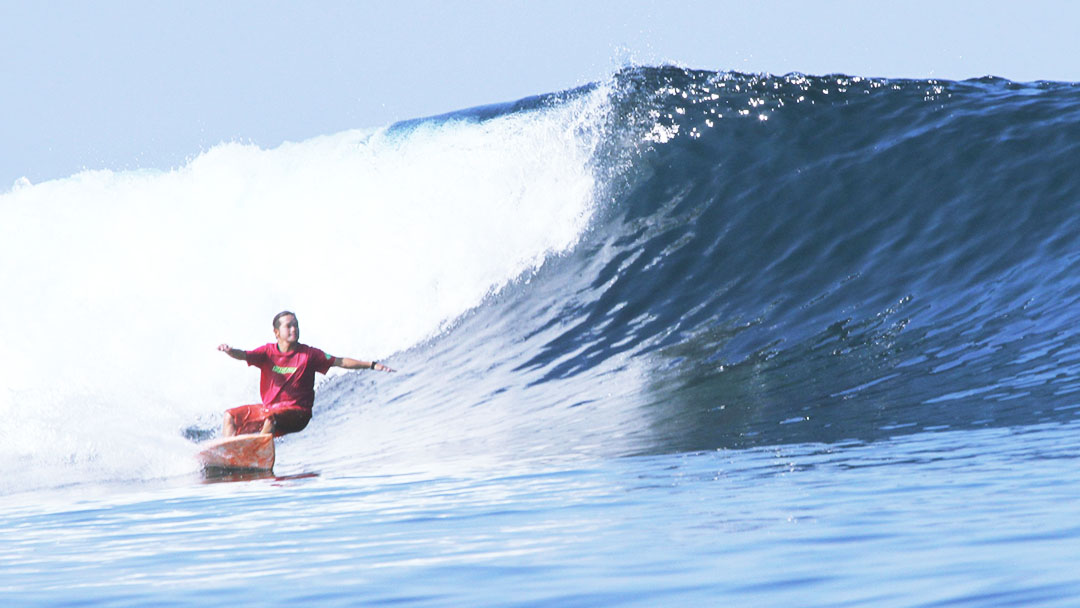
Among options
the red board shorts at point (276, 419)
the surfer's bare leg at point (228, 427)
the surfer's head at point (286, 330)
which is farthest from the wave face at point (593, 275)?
the surfer's head at point (286, 330)

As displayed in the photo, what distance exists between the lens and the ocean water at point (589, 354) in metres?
4.34

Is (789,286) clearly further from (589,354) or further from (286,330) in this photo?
(286,330)

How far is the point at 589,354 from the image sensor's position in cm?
1105

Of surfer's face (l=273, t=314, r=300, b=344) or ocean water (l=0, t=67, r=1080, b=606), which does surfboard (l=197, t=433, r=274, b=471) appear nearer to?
ocean water (l=0, t=67, r=1080, b=606)

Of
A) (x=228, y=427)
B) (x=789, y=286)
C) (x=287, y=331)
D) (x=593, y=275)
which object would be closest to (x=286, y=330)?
(x=287, y=331)

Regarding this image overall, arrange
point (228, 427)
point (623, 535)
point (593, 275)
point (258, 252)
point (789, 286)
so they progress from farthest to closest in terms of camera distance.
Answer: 1. point (258, 252)
2. point (593, 275)
3. point (789, 286)
4. point (228, 427)
5. point (623, 535)

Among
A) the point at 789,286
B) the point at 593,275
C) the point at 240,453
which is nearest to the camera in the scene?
the point at 240,453

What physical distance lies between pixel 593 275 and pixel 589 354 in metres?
2.16

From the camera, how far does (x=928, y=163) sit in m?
13.3

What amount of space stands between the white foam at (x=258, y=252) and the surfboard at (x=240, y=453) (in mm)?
2034

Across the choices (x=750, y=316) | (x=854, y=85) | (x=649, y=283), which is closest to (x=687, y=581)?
(x=750, y=316)

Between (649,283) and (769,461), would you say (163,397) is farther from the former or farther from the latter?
(769,461)

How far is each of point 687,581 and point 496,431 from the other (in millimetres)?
4969

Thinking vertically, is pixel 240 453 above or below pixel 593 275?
below
